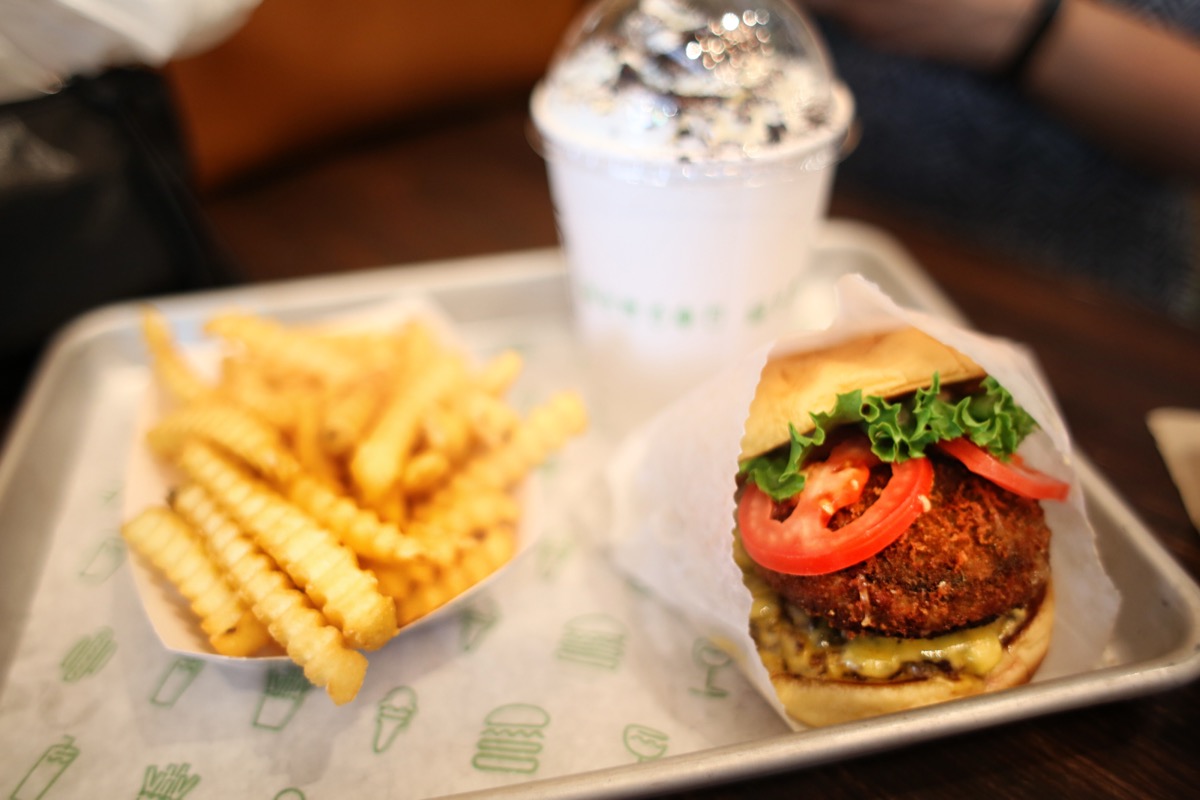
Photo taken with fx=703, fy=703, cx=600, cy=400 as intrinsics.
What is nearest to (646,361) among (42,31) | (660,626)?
(660,626)

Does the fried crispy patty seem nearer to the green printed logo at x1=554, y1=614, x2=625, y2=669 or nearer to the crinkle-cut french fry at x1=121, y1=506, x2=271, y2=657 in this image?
the green printed logo at x1=554, y1=614, x2=625, y2=669

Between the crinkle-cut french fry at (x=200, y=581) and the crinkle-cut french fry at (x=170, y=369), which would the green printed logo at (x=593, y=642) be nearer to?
the crinkle-cut french fry at (x=200, y=581)

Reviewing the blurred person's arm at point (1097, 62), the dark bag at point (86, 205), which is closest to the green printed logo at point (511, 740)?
the dark bag at point (86, 205)

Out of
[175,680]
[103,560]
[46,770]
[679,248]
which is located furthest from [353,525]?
[679,248]

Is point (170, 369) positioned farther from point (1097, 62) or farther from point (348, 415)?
point (1097, 62)

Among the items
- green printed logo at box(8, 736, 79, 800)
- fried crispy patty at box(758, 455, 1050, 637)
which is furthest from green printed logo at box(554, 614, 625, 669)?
green printed logo at box(8, 736, 79, 800)

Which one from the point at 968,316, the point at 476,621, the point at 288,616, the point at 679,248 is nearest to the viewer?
the point at 288,616

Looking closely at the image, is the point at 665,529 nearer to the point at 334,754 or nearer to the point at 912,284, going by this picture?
the point at 334,754
